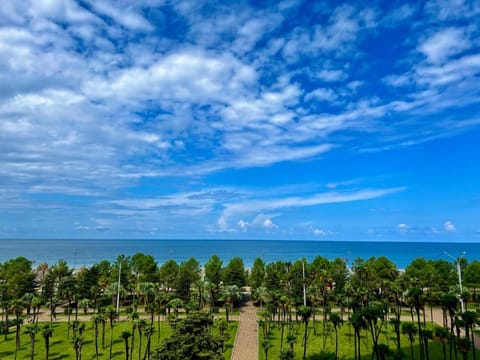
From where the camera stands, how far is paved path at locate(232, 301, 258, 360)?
52281 millimetres

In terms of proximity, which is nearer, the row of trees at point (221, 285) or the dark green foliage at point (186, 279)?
the row of trees at point (221, 285)

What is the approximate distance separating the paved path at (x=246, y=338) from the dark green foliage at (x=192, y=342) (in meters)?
16.1

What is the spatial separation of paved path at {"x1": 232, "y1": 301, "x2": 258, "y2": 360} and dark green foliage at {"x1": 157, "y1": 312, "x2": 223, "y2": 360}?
16.1m

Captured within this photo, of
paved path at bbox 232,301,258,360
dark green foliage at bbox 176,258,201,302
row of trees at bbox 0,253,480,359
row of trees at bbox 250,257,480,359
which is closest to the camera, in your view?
paved path at bbox 232,301,258,360

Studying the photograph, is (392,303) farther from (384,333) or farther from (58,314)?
(58,314)

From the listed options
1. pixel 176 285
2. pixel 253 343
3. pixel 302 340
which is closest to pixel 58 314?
pixel 176 285

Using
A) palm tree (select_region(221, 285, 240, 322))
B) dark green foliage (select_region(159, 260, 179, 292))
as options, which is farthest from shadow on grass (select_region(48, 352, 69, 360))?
dark green foliage (select_region(159, 260, 179, 292))

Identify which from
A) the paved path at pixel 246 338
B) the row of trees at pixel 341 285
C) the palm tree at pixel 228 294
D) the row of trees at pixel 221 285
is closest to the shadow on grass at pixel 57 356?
the row of trees at pixel 221 285

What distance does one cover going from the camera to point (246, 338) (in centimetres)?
6084

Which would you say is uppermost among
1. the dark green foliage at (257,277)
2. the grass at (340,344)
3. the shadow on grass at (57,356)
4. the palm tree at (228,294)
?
the dark green foliage at (257,277)

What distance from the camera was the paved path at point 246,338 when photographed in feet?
172

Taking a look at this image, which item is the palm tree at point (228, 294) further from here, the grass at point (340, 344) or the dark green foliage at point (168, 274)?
the dark green foliage at point (168, 274)

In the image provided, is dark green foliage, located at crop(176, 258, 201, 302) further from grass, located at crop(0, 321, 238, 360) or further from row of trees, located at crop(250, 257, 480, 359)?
row of trees, located at crop(250, 257, 480, 359)

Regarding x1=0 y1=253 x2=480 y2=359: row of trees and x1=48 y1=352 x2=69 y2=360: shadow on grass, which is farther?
x1=0 y1=253 x2=480 y2=359: row of trees
